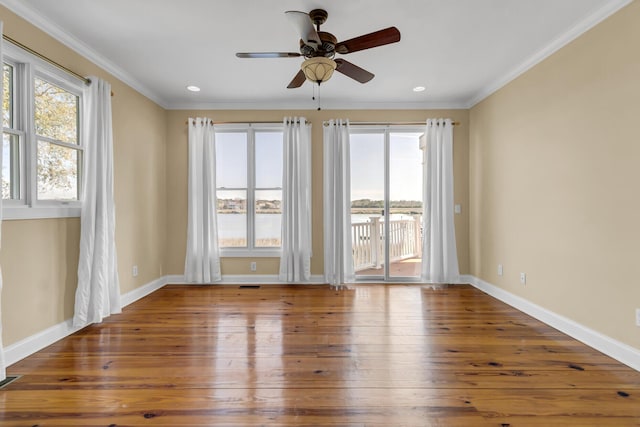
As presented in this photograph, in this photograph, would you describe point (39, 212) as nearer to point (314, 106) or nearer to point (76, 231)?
point (76, 231)

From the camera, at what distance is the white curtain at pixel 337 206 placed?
15.0ft

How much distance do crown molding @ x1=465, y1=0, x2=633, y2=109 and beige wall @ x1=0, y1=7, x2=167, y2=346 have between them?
14.8 feet

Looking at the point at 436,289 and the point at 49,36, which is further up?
the point at 49,36

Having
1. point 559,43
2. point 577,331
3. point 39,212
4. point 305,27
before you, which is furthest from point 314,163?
point 577,331

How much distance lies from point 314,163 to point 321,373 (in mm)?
3153

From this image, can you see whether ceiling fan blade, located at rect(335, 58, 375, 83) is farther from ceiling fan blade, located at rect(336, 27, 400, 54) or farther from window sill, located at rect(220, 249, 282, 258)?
window sill, located at rect(220, 249, 282, 258)

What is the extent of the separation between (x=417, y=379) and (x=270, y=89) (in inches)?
144

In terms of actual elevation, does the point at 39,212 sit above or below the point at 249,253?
above

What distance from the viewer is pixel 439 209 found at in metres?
4.58

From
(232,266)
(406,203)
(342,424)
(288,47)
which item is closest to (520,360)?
(342,424)

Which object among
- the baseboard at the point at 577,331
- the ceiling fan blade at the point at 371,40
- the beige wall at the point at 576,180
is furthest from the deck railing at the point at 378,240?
the ceiling fan blade at the point at 371,40

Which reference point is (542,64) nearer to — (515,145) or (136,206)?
(515,145)

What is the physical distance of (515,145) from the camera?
12.0 feet

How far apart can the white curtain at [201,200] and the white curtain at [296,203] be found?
108 centimetres
